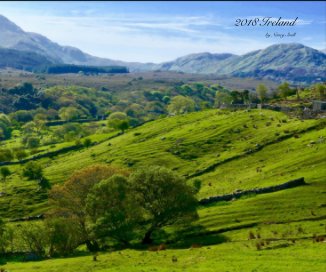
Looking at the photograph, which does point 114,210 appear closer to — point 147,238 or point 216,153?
point 147,238

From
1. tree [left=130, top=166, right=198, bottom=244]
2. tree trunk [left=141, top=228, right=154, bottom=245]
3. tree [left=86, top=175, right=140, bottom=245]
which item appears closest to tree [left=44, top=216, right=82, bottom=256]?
tree [left=86, top=175, right=140, bottom=245]

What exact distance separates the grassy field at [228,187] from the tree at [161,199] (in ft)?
9.64

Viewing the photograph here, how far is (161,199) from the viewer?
78750mm

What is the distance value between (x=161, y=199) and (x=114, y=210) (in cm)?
855

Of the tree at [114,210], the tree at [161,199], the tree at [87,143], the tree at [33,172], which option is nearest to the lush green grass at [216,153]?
the tree at [33,172]

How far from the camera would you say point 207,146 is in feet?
485

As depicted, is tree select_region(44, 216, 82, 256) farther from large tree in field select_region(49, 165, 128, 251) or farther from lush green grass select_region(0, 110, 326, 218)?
lush green grass select_region(0, 110, 326, 218)

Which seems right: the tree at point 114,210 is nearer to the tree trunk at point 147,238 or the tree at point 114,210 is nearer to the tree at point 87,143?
the tree trunk at point 147,238

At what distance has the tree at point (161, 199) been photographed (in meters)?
77.4

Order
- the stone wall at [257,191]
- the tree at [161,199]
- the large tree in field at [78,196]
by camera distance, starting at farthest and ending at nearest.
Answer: the stone wall at [257,191] < the large tree in field at [78,196] < the tree at [161,199]

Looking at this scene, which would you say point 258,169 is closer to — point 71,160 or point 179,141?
point 179,141

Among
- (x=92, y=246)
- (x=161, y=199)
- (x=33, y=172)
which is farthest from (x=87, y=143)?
(x=161, y=199)

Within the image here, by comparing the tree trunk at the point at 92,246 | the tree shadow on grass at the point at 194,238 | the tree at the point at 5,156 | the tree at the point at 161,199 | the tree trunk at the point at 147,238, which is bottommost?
the tree at the point at 5,156

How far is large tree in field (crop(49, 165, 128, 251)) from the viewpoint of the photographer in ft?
273
